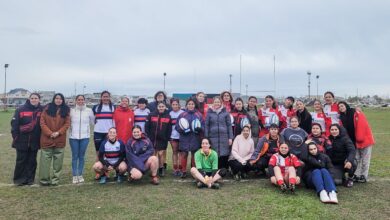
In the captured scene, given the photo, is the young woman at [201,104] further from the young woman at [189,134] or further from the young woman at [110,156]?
the young woman at [110,156]

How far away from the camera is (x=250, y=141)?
731 centimetres

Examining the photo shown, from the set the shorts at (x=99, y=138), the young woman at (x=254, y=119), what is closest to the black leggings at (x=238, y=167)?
the young woman at (x=254, y=119)

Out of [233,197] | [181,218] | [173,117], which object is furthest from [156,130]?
[181,218]

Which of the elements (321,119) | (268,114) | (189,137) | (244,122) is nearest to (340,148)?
(321,119)

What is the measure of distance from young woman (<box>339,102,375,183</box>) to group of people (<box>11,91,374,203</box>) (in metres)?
0.02

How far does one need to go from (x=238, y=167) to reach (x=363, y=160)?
2.51 metres

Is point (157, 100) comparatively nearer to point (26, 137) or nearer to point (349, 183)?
point (26, 137)

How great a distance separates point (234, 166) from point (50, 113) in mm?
3785

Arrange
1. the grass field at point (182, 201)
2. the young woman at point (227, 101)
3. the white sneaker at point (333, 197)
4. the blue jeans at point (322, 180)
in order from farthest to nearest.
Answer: the young woman at point (227, 101)
the blue jeans at point (322, 180)
the white sneaker at point (333, 197)
the grass field at point (182, 201)

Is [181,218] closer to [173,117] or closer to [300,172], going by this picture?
[300,172]

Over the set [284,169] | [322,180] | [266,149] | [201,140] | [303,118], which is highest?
[303,118]

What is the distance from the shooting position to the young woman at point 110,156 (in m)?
6.85

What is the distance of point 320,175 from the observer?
19.7 ft

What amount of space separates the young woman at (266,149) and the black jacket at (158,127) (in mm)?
1925
